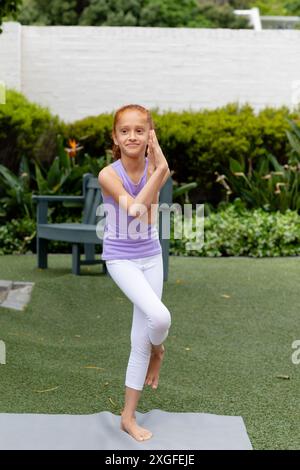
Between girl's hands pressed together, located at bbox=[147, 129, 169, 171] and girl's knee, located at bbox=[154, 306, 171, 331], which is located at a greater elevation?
girl's hands pressed together, located at bbox=[147, 129, 169, 171]

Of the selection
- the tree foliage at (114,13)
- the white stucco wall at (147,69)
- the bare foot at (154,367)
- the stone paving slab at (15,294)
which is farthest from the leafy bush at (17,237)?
the tree foliage at (114,13)

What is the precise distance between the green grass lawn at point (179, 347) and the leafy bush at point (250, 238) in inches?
45.4

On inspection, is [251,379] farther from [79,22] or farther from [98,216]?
[79,22]

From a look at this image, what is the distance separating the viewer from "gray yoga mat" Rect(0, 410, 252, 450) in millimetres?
3656

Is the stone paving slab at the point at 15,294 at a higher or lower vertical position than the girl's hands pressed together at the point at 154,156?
lower

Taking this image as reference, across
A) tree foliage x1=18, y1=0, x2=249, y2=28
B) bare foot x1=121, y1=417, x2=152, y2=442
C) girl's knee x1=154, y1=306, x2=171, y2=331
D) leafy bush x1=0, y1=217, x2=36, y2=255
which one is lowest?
leafy bush x1=0, y1=217, x2=36, y2=255

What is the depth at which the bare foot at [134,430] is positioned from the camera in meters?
3.75

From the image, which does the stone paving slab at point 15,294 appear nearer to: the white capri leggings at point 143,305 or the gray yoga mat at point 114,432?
the gray yoga mat at point 114,432

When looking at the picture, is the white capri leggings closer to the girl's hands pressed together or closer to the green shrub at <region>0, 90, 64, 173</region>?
the girl's hands pressed together

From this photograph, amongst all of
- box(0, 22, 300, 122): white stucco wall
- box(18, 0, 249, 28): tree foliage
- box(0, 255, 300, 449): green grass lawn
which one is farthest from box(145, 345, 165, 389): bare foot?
box(18, 0, 249, 28): tree foliage

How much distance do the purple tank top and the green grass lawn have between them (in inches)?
36.5

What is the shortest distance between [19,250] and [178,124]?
8.83 feet

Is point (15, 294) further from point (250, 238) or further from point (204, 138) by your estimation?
point (204, 138)

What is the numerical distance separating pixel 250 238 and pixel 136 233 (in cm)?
675
